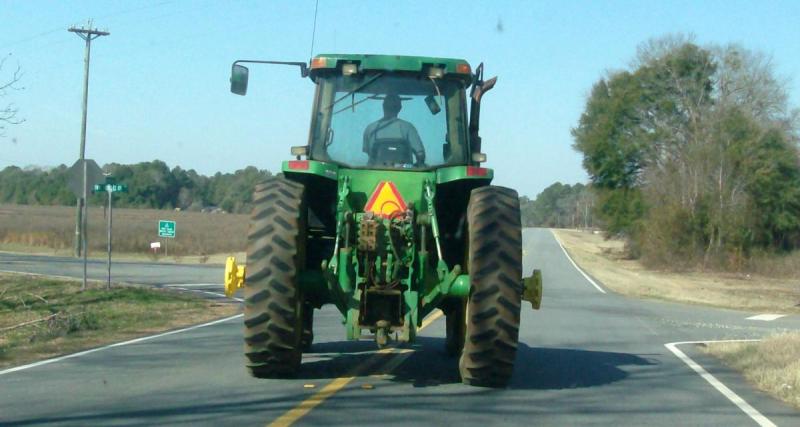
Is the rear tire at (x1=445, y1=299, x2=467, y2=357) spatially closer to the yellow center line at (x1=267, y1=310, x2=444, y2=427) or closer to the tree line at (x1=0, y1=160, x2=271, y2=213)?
the yellow center line at (x1=267, y1=310, x2=444, y2=427)

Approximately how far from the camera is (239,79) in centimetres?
1091

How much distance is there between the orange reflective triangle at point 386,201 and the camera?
33.2 feet

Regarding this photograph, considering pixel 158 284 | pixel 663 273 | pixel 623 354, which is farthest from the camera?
pixel 663 273

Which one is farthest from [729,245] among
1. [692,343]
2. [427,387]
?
[427,387]

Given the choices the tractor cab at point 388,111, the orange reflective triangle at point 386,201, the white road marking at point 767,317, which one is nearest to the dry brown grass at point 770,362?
the tractor cab at point 388,111

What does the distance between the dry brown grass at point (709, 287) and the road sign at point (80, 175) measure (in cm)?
1810

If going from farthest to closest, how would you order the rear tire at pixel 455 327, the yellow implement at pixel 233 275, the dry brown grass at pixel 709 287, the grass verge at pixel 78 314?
the dry brown grass at pixel 709 287 → the grass verge at pixel 78 314 → the rear tire at pixel 455 327 → the yellow implement at pixel 233 275

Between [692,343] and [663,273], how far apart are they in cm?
3767

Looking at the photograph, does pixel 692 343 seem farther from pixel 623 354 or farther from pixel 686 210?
pixel 686 210

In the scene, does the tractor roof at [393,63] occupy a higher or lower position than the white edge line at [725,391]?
higher

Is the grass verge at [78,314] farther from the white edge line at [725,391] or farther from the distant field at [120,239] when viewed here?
the distant field at [120,239]

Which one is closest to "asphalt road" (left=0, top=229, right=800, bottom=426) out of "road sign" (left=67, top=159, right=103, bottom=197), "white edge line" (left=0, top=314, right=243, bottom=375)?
"white edge line" (left=0, top=314, right=243, bottom=375)

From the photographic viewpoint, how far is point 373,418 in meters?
8.56

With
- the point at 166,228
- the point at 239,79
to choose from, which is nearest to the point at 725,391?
the point at 239,79
